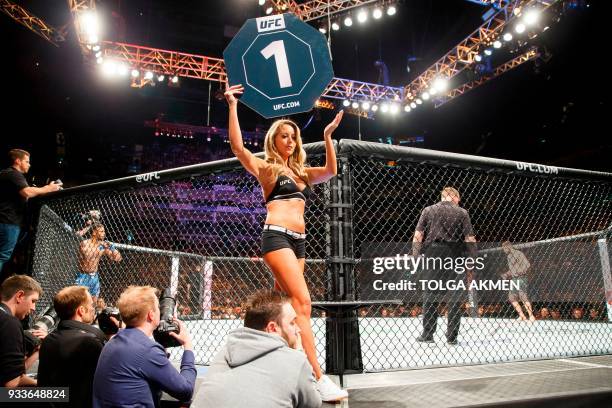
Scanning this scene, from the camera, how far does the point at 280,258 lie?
5.49ft

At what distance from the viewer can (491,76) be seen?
10.5 meters

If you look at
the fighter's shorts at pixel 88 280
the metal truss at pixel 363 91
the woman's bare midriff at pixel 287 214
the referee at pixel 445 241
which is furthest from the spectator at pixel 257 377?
the metal truss at pixel 363 91

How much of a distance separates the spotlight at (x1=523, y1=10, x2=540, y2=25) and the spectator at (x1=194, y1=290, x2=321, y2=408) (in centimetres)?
879

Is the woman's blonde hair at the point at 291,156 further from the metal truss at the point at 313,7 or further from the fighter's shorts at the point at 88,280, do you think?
the metal truss at the point at 313,7

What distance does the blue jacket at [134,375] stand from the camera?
145cm

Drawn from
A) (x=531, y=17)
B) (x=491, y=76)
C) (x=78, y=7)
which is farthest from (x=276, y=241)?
(x=491, y=76)

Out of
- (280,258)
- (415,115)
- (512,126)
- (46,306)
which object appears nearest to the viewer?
(280,258)

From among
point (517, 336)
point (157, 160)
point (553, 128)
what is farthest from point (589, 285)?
point (157, 160)

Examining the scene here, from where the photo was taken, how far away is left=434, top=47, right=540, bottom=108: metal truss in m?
9.38

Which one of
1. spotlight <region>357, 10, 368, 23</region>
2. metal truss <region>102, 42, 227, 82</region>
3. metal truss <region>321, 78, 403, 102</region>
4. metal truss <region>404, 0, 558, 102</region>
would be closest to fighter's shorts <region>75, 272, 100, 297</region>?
metal truss <region>102, 42, 227, 82</region>

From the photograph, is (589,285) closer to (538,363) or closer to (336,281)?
(538,363)

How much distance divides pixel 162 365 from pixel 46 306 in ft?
7.95

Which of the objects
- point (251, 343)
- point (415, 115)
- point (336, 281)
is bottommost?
point (251, 343)

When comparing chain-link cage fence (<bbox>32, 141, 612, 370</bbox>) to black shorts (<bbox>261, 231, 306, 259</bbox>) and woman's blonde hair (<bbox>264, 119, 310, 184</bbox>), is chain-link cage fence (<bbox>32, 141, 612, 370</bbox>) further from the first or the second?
black shorts (<bbox>261, 231, 306, 259</bbox>)
